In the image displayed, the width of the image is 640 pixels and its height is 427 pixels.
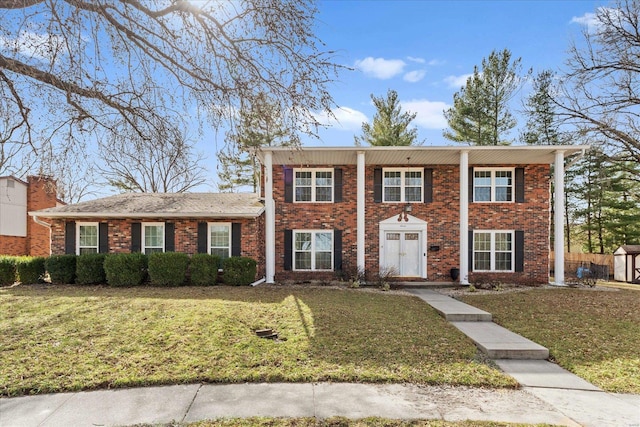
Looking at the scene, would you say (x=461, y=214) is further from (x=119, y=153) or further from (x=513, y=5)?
(x=119, y=153)

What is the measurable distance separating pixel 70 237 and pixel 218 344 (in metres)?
10.8

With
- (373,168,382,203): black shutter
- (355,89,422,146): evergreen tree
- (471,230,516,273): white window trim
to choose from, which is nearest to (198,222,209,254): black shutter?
(373,168,382,203): black shutter

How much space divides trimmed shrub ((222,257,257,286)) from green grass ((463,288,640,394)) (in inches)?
274

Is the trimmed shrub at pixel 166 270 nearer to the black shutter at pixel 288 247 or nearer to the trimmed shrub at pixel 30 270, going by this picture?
the black shutter at pixel 288 247

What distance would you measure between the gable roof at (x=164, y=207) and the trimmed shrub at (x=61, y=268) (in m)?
1.61

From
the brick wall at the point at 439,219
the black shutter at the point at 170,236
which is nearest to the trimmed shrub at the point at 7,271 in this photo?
the black shutter at the point at 170,236

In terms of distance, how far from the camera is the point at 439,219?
44.8ft

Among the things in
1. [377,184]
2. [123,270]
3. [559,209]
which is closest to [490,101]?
[559,209]

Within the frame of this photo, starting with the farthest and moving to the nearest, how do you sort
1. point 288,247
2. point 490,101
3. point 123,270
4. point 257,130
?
point 490,101 → point 288,247 → point 123,270 → point 257,130

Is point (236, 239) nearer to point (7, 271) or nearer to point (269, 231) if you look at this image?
point (269, 231)

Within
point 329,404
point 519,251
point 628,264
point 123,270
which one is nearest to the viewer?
point 329,404

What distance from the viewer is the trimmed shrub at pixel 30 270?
11.9m

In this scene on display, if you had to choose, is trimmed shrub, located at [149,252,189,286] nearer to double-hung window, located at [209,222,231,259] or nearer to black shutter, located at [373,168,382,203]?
double-hung window, located at [209,222,231,259]

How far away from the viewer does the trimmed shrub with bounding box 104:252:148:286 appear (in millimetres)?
11375
